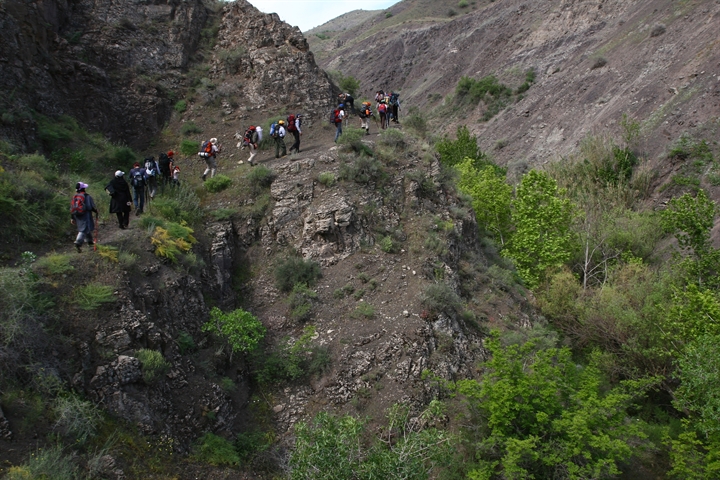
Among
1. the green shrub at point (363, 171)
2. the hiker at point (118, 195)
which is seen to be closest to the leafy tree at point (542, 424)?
the green shrub at point (363, 171)

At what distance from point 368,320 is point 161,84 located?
13289 mm

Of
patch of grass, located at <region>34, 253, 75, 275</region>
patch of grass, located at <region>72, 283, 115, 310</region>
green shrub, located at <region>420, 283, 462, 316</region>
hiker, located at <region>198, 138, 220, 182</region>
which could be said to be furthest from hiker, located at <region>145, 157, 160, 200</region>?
green shrub, located at <region>420, 283, 462, 316</region>

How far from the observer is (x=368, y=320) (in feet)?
42.3

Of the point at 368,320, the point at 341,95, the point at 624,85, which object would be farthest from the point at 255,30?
the point at 624,85

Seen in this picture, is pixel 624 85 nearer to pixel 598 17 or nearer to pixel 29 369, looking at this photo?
pixel 598 17

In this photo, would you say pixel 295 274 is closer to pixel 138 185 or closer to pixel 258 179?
pixel 258 179

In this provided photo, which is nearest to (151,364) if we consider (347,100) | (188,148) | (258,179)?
(258,179)

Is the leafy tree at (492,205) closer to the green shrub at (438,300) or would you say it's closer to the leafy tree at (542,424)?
the green shrub at (438,300)

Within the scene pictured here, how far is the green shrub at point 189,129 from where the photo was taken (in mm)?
18984

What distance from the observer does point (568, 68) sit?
50094mm

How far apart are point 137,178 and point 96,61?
28.2 feet

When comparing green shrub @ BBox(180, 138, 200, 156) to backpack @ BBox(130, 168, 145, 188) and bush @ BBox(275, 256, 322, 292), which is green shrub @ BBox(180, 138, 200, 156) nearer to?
backpack @ BBox(130, 168, 145, 188)

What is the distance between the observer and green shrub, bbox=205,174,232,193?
16.2 metres

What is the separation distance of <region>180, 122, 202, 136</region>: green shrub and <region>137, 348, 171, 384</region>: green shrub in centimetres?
1141
